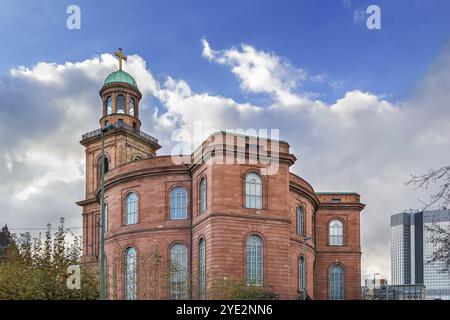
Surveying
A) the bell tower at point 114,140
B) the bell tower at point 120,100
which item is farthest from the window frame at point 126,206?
the bell tower at point 120,100

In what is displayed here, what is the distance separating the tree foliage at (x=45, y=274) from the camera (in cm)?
2612

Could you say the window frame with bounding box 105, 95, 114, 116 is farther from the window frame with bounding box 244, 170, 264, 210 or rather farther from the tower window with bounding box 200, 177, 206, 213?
the window frame with bounding box 244, 170, 264, 210

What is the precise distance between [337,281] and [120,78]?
111ft

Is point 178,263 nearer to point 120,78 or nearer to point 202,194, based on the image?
point 202,194

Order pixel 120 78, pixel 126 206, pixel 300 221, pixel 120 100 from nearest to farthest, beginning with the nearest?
pixel 126 206
pixel 300 221
pixel 120 100
pixel 120 78

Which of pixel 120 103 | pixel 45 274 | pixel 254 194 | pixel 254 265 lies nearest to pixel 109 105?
pixel 120 103

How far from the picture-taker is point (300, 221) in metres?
49.6

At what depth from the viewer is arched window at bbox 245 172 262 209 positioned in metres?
39.6

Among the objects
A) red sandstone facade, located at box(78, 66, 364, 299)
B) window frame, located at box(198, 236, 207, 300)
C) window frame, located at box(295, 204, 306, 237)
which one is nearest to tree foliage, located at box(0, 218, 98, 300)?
red sandstone facade, located at box(78, 66, 364, 299)

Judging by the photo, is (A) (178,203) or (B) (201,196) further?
(A) (178,203)

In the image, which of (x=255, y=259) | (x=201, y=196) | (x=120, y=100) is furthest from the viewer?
(x=120, y=100)

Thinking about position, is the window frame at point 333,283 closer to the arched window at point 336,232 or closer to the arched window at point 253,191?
the arched window at point 336,232
